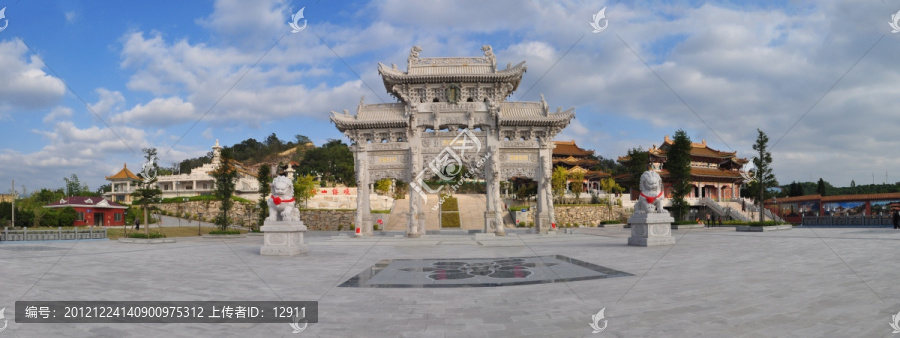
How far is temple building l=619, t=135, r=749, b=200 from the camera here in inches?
2117

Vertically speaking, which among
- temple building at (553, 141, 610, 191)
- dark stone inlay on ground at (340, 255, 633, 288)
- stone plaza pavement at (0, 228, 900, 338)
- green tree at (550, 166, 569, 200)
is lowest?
dark stone inlay on ground at (340, 255, 633, 288)

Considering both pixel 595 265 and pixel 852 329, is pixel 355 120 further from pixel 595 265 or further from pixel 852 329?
pixel 852 329

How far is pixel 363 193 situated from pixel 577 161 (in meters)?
39.3

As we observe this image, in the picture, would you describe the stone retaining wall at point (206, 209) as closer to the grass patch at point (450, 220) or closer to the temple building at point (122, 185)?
the temple building at point (122, 185)

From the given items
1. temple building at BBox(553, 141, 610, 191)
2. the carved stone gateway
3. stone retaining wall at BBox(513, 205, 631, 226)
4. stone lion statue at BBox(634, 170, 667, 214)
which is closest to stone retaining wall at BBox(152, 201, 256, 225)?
the carved stone gateway

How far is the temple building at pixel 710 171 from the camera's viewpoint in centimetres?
5378

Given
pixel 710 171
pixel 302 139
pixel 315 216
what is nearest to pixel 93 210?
pixel 315 216

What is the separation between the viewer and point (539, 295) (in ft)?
27.3

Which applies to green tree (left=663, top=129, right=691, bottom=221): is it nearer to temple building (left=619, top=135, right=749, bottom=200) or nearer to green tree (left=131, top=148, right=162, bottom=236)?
temple building (left=619, top=135, right=749, bottom=200)

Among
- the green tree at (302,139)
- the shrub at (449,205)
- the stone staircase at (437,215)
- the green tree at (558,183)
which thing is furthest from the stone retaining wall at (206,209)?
the green tree at (302,139)

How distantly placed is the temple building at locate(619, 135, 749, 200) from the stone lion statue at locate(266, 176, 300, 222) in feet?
145

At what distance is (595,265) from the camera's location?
1240 centimetres

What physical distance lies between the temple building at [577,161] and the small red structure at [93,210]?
1748 inches

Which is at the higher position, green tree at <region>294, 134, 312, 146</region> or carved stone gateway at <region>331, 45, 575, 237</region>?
green tree at <region>294, 134, 312, 146</region>
